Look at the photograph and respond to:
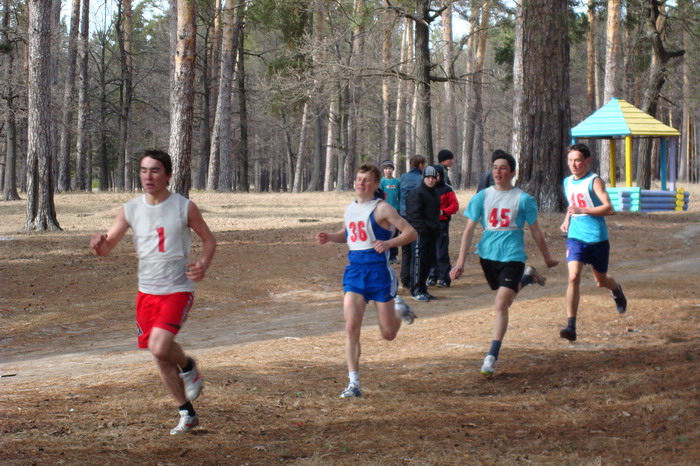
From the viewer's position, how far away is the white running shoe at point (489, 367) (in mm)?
7594

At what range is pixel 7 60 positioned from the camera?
123ft

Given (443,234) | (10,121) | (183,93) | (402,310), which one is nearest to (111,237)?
(402,310)

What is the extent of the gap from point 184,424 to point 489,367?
2964 mm

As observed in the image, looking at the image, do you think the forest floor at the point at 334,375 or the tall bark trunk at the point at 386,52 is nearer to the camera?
the forest floor at the point at 334,375

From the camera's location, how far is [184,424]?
5.78 metres

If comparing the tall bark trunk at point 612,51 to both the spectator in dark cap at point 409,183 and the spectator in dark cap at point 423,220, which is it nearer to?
the spectator in dark cap at point 409,183

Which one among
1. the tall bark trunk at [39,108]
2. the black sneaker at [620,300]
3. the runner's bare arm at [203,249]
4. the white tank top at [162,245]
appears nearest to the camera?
the runner's bare arm at [203,249]

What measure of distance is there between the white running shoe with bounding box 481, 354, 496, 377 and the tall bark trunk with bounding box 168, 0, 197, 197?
48.5 ft

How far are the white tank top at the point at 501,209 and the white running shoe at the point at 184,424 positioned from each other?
3355mm

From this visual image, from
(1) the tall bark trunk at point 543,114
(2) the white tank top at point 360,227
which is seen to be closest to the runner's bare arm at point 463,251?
(2) the white tank top at point 360,227

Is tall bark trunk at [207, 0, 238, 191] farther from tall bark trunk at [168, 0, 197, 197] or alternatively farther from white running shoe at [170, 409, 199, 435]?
white running shoe at [170, 409, 199, 435]

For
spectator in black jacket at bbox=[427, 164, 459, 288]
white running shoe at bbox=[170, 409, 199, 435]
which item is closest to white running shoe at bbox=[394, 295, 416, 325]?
white running shoe at bbox=[170, 409, 199, 435]

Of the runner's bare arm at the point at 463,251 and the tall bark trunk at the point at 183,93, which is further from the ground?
the tall bark trunk at the point at 183,93

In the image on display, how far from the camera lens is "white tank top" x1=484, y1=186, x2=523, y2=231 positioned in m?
7.73
